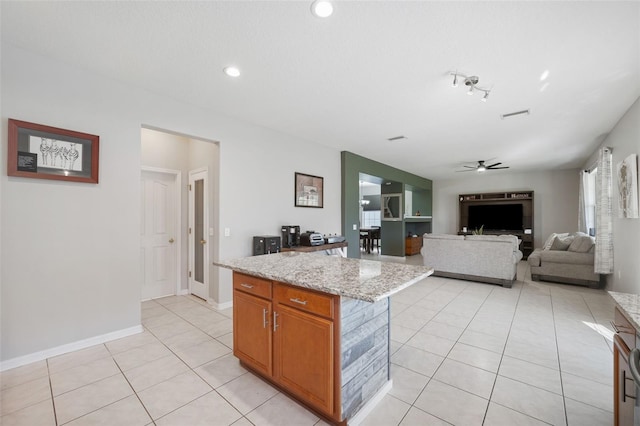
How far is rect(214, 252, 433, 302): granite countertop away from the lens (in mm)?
1387

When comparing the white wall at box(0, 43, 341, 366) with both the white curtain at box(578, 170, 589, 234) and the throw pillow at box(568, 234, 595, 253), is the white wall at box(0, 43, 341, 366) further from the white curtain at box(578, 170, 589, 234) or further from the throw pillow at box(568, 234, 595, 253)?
the white curtain at box(578, 170, 589, 234)

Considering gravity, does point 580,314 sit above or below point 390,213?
below

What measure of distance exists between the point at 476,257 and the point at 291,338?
4.47m

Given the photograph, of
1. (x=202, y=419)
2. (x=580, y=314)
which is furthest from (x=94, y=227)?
(x=580, y=314)

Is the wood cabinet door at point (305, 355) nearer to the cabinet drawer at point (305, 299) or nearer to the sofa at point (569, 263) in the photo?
the cabinet drawer at point (305, 299)

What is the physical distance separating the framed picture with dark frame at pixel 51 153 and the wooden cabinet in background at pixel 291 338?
75.4 inches

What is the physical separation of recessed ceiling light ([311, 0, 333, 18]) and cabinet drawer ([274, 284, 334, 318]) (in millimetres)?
1885

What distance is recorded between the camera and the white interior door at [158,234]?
4051 millimetres

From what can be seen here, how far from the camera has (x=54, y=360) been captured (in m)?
2.32

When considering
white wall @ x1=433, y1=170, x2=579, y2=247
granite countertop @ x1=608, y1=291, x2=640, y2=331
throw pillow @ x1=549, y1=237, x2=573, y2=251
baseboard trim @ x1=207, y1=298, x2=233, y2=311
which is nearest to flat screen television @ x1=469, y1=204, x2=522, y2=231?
white wall @ x1=433, y1=170, x2=579, y2=247

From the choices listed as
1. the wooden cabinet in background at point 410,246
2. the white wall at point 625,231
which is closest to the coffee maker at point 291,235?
the white wall at point 625,231

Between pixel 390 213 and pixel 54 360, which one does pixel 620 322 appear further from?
pixel 390 213

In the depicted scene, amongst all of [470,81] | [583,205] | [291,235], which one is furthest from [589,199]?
[291,235]

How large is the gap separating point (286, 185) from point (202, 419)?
11.2ft
